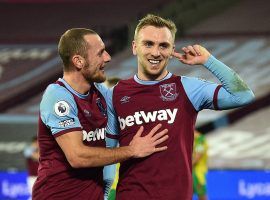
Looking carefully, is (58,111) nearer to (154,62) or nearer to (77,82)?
(77,82)

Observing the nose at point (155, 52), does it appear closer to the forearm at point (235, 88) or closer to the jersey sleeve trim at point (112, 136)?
the forearm at point (235, 88)

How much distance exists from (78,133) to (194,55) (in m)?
0.77

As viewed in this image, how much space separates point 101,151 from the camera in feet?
13.6

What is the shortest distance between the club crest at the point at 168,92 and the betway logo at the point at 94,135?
0.39 metres

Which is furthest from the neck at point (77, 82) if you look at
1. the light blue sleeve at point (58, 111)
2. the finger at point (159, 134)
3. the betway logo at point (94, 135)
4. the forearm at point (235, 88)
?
the forearm at point (235, 88)

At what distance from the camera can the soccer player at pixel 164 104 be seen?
4172 mm

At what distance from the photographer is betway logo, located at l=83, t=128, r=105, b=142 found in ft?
13.9

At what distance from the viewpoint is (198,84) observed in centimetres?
426

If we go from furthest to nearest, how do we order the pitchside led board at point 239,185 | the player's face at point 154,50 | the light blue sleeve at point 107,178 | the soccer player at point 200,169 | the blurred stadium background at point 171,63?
the blurred stadium background at point 171,63
the pitchside led board at point 239,185
the soccer player at point 200,169
the light blue sleeve at point 107,178
the player's face at point 154,50

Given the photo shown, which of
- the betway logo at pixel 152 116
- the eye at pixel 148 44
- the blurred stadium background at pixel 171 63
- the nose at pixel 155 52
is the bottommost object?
the betway logo at pixel 152 116

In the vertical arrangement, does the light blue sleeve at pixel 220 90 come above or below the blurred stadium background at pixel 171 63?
below

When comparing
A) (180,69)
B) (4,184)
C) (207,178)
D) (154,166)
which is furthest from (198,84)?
(180,69)

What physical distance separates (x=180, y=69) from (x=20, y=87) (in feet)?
10.5

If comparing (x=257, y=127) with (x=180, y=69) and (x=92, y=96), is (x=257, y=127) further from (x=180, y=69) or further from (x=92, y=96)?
(x=92, y=96)
